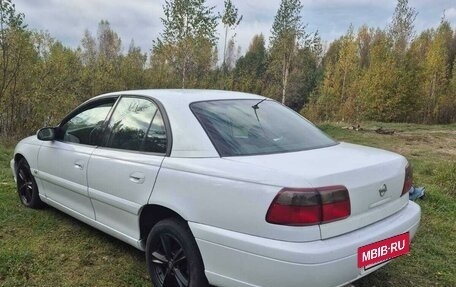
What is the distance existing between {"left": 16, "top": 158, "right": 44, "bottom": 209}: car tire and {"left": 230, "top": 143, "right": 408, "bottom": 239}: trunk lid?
308 cm

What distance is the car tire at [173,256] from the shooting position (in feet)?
8.22

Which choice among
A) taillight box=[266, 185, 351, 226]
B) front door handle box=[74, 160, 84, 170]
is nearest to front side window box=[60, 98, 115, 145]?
front door handle box=[74, 160, 84, 170]

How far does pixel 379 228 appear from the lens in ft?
7.92

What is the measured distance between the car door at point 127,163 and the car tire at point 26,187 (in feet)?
4.99

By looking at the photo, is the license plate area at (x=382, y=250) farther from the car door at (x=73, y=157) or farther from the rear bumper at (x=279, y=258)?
the car door at (x=73, y=157)

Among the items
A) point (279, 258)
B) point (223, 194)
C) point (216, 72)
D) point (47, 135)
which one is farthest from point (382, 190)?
point (216, 72)

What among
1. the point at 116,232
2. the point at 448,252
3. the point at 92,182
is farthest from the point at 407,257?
the point at 92,182

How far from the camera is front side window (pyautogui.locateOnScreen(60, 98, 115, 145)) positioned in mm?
3555

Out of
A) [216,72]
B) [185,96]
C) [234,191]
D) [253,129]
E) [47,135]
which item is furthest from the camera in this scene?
[216,72]

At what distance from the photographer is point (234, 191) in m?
2.25

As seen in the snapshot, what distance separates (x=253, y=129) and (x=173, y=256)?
1020 mm

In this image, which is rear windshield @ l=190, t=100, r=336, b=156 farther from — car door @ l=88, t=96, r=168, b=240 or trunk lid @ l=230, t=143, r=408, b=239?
car door @ l=88, t=96, r=168, b=240

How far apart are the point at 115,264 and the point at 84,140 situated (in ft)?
3.70

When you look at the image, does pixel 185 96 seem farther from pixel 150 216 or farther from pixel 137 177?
pixel 150 216
